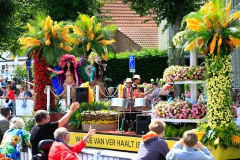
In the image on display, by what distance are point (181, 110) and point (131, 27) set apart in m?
32.7

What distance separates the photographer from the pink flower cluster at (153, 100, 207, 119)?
12.1 meters

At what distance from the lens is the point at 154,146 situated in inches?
328

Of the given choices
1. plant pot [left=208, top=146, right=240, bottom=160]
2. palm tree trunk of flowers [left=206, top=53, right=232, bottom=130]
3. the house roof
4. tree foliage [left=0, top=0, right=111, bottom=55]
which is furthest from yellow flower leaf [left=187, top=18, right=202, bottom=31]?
the house roof

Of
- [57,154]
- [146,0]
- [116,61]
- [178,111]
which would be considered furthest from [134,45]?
[57,154]

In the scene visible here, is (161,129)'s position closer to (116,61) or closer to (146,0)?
(146,0)

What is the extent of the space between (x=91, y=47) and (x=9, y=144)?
11141 mm

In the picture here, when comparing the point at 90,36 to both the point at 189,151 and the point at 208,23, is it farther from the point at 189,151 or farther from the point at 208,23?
the point at 189,151

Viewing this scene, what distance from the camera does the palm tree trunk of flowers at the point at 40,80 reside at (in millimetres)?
18047

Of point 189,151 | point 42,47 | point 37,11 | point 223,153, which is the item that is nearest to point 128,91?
point 42,47

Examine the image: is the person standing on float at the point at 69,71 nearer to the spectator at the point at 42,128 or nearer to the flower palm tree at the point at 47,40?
the flower palm tree at the point at 47,40

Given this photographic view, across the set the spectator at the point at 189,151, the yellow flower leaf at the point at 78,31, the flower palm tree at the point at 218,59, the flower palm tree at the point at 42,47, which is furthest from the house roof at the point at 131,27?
the spectator at the point at 189,151

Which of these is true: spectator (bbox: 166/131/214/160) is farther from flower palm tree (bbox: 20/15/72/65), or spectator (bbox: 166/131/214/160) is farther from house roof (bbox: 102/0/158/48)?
house roof (bbox: 102/0/158/48)

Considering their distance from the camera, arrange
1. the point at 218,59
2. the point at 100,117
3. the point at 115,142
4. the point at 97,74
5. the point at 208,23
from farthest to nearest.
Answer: the point at 97,74
the point at 100,117
the point at 115,142
the point at 208,23
the point at 218,59

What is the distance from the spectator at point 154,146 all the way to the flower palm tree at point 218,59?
3150 millimetres
